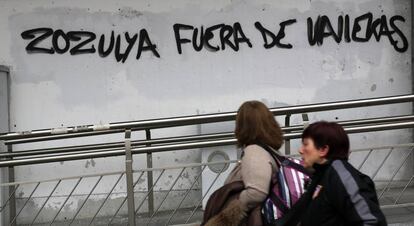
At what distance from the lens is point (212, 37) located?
20.9ft

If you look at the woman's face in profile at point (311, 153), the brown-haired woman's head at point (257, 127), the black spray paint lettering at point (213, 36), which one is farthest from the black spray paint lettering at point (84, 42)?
the woman's face in profile at point (311, 153)

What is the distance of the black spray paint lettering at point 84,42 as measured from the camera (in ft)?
20.1

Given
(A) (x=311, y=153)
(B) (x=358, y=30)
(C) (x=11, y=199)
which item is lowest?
(C) (x=11, y=199)

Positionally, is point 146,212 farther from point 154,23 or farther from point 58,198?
point 154,23

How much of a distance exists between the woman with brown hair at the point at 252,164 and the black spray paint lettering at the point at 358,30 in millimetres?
3774

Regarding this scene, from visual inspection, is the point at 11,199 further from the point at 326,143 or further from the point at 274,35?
the point at 326,143

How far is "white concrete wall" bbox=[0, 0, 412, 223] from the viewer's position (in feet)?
20.2

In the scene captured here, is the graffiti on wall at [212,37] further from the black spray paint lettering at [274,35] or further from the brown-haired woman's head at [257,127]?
the brown-haired woman's head at [257,127]

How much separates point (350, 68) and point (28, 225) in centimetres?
414

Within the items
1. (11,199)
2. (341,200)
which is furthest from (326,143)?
(11,199)

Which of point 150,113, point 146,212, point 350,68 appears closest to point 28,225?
point 146,212

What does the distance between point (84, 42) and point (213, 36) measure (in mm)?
1495

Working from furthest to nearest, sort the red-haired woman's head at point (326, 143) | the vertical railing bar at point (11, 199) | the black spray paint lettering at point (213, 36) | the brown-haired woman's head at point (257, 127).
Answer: the black spray paint lettering at point (213, 36) → the vertical railing bar at point (11, 199) → the brown-haired woman's head at point (257, 127) → the red-haired woman's head at point (326, 143)

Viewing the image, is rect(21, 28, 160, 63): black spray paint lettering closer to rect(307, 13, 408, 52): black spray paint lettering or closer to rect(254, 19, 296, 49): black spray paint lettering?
rect(254, 19, 296, 49): black spray paint lettering
